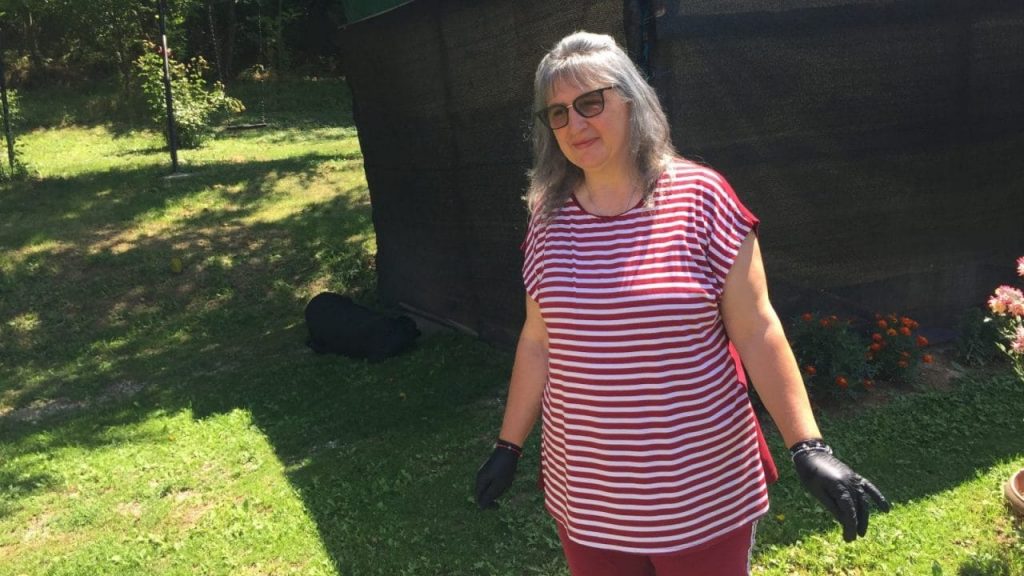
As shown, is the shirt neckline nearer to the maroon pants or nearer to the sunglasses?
the sunglasses

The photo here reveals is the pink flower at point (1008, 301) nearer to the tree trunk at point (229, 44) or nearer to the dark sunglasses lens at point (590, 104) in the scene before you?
the dark sunglasses lens at point (590, 104)

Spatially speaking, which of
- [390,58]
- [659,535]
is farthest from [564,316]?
[390,58]

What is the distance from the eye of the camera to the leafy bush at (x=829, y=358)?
4281 mm

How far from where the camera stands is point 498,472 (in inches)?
77.6

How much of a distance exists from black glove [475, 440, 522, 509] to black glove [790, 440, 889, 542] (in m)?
0.66

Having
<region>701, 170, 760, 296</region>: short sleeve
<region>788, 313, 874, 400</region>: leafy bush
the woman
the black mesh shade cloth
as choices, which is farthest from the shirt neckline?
<region>788, 313, 874, 400</region>: leafy bush

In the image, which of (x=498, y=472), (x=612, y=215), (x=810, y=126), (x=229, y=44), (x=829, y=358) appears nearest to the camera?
(x=612, y=215)

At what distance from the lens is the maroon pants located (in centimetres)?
167

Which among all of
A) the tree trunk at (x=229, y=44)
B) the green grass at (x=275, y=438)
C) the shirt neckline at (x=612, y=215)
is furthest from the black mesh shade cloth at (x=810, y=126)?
the tree trunk at (x=229, y=44)

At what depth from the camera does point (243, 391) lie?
5723mm

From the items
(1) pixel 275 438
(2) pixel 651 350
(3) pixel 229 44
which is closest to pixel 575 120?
(2) pixel 651 350

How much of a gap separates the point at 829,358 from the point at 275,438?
3.12 m

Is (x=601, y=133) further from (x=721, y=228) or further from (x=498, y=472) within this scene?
(x=498, y=472)

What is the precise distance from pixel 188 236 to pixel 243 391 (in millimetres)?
4516
